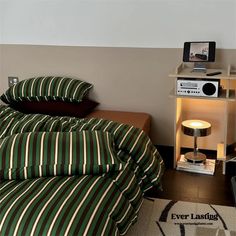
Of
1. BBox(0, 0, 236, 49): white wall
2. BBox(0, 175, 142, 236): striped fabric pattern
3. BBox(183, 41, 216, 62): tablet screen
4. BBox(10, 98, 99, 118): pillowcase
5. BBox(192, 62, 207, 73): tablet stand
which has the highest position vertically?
BBox(0, 0, 236, 49): white wall

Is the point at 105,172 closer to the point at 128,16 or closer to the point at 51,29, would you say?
the point at 128,16

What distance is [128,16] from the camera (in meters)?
2.96

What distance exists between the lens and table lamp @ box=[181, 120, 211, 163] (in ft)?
9.05

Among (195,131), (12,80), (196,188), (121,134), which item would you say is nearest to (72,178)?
(121,134)

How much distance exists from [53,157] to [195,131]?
1.32 metres

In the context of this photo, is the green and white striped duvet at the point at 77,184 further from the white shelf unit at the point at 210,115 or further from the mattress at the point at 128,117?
the white shelf unit at the point at 210,115

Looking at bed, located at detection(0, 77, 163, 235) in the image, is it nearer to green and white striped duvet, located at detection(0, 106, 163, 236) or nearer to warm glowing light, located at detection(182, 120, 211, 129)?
green and white striped duvet, located at detection(0, 106, 163, 236)

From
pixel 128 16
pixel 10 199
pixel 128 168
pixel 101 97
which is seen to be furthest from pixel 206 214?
pixel 128 16

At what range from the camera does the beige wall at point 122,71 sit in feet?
9.89

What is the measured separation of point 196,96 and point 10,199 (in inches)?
63.3

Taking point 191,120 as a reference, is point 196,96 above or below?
above

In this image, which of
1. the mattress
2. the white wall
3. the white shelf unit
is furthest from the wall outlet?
the white shelf unit

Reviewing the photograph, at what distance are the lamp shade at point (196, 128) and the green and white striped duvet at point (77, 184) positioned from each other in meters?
0.48

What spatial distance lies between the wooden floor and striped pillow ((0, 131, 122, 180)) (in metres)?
0.77
